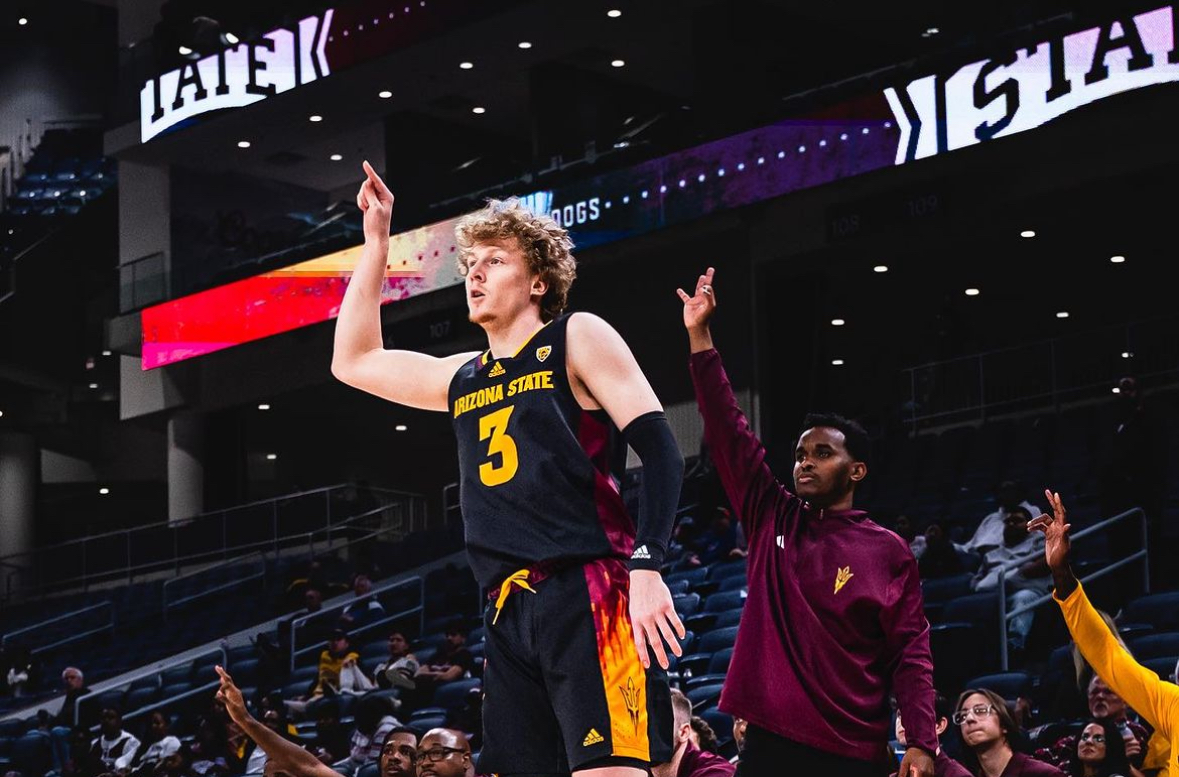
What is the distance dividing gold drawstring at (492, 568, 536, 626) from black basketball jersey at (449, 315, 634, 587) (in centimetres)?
2

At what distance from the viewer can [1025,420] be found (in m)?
18.1

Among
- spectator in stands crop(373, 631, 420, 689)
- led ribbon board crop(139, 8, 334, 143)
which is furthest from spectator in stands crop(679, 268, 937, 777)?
led ribbon board crop(139, 8, 334, 143)

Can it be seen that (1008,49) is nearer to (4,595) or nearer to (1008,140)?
(1008,140)

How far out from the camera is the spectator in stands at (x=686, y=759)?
6113 mm

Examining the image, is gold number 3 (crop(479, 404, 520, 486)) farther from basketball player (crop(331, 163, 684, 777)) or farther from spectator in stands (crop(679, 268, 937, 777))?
spectator in stands (crop(679, 268, 937, 777))

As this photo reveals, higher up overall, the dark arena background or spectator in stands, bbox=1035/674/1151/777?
the dark arena background

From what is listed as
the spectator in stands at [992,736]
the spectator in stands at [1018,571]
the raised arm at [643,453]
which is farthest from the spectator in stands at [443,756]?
the spectator in stands at [1018,571]

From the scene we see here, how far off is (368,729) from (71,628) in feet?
40.3

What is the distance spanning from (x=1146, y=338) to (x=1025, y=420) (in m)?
3.99

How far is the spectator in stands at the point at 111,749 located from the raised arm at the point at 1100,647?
985 cm

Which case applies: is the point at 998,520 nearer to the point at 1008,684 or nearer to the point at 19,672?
the point at 1008,684

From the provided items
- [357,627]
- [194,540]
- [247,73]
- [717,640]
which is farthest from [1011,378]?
[194,540]

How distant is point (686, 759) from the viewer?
20.6 ft

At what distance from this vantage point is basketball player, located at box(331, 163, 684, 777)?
3557mm
